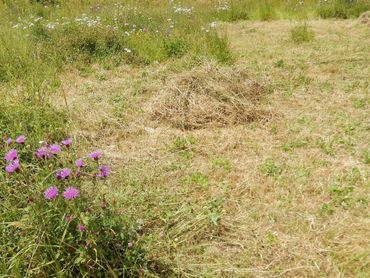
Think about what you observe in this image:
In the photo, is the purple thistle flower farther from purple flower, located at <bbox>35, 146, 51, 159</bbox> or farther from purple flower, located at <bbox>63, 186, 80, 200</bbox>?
purple flower, located at <bbox>35, 146, 51, 159</bbox>

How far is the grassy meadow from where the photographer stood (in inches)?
95.3

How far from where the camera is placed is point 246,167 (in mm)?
3891

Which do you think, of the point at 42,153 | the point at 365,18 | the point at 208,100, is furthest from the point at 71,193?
the point at 365,18

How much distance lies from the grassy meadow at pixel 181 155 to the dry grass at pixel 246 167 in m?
0.01

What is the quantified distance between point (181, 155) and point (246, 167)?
2.10 feet

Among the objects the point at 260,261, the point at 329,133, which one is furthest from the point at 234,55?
the point at 260,261

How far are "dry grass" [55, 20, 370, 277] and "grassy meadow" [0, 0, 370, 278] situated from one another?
15mm

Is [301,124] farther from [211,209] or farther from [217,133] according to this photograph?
[211,209]

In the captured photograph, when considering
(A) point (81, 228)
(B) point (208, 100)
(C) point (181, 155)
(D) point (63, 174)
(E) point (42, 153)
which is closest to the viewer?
(A) point (81, 228)

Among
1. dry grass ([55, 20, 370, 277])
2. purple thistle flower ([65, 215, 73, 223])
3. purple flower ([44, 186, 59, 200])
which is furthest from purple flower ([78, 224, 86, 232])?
dry grass ([55, 20, 370, 277])

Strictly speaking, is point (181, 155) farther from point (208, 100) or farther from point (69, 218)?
point (69, 218)

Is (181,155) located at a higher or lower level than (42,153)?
lower

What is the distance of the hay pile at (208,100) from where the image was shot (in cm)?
480

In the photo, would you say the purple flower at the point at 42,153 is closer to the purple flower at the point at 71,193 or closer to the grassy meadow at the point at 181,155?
the grassy meadow at the point at 181,155
